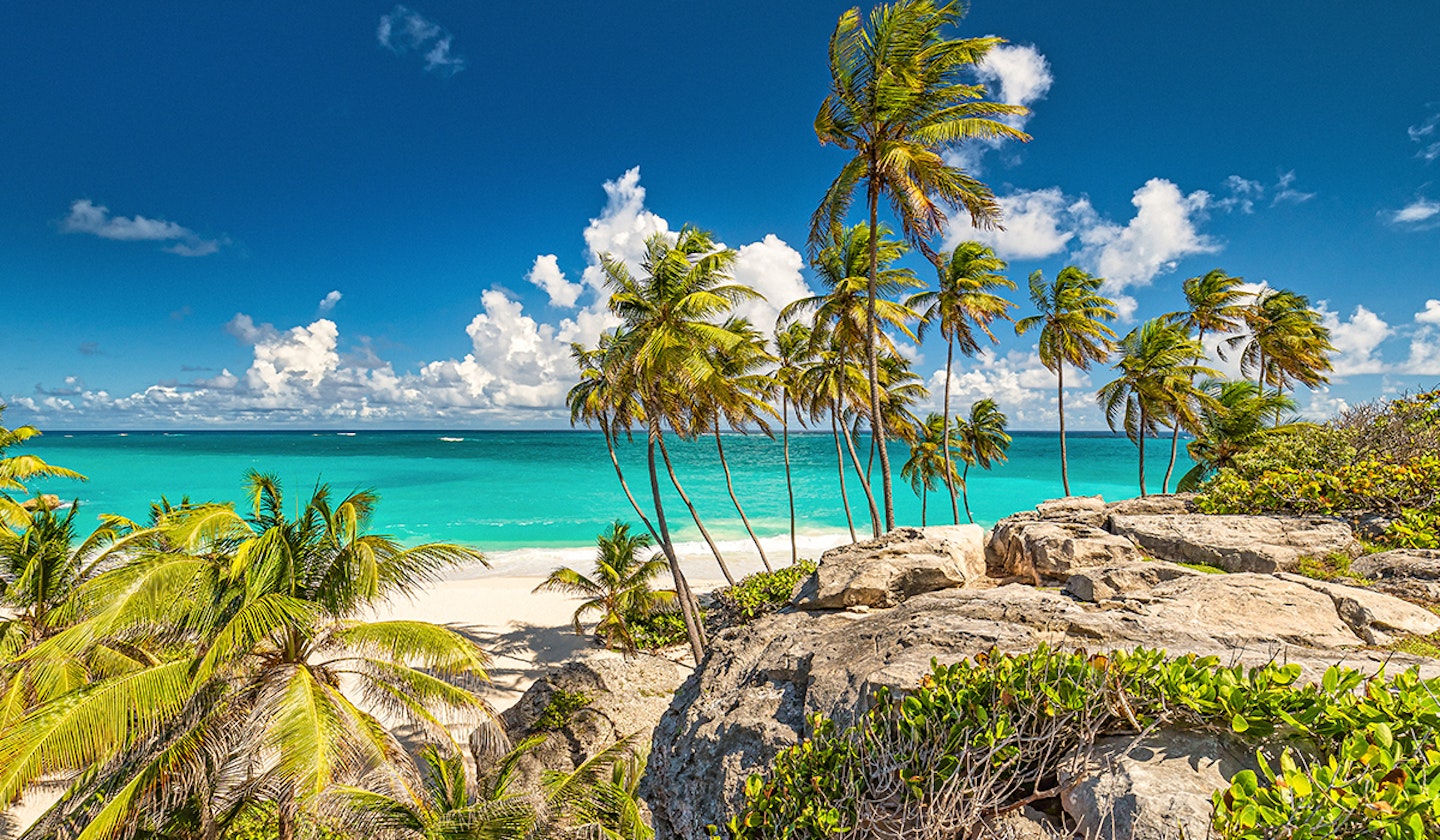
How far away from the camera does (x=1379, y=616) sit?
4.11 metres

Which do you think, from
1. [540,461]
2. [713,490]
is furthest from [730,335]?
[540,461]

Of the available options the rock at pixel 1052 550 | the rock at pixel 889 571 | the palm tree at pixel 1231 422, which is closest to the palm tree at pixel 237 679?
the rock at pixel 889 571

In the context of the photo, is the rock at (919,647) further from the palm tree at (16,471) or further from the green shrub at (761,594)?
the palm tree at (16,471)

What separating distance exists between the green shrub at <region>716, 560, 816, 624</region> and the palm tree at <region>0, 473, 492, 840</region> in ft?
34.6

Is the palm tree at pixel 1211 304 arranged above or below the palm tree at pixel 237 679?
above

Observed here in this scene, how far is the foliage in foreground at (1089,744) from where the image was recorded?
1871 mm

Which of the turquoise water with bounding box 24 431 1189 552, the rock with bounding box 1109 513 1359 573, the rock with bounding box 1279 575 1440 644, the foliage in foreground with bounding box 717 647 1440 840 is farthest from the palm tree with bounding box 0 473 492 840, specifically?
the turquoise water with bounding box 24 431 1189 552

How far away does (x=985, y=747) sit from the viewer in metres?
2.90

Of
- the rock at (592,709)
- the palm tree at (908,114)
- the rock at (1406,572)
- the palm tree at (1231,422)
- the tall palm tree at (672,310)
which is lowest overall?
the rock at (592,709)

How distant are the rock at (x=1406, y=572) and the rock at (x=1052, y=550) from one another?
1.86 metres

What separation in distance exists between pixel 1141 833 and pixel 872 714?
4.94 feet

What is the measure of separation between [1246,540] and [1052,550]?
212cm

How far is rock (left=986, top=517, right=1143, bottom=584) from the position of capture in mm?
7113

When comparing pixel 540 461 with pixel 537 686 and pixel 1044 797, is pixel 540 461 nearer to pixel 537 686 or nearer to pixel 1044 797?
pixel 537 686
